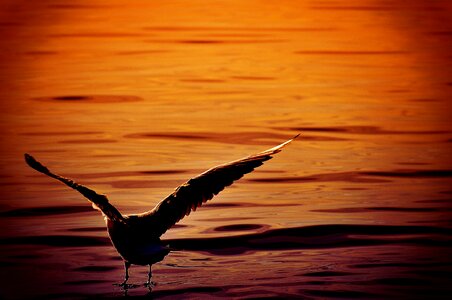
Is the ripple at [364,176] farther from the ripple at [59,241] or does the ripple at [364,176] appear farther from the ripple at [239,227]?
the ripple at [59,241]

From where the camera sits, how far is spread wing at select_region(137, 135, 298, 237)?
9.16 metres

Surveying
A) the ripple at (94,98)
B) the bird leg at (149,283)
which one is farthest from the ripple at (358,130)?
the bird leg at (149,283)

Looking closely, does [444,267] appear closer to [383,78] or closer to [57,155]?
[57,155]

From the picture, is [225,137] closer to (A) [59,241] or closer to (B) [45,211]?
(B) [45,211]

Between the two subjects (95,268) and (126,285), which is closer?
(126,285)

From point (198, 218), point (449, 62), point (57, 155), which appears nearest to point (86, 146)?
point (57, 155)

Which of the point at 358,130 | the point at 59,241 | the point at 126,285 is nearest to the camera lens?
the point at 126,285

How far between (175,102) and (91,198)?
11.6m

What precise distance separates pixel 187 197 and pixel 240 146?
7033 millimetres

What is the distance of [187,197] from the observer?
30.1 feet

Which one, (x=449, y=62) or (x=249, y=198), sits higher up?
(x=449, y=62)

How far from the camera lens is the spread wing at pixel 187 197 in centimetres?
916

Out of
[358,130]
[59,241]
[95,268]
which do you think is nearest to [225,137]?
[358,130]

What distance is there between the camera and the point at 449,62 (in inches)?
943
